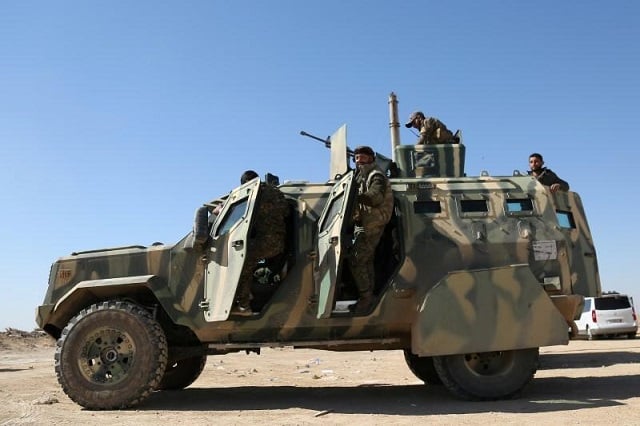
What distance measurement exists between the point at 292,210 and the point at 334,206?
22.4 inches

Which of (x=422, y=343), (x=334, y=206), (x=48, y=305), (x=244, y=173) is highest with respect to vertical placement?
(x=244, y=173)

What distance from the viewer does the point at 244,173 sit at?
793 cm

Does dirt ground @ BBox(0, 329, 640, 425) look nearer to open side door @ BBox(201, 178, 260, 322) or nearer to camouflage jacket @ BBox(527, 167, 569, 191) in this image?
open side door @ BBox(201, 178, 260, 322)

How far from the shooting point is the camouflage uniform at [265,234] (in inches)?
271

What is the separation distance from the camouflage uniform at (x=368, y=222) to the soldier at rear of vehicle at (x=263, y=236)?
828mm

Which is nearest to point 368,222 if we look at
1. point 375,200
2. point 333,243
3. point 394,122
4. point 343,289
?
point 375,200

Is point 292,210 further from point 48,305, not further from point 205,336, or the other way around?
point 48,305

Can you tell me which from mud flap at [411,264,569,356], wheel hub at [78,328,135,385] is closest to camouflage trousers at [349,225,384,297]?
mud flap at [411,264,569,356]

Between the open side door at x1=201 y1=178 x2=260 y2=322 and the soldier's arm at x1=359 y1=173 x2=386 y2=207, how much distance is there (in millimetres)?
1176

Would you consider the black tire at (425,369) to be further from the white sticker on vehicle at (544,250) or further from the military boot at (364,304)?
A: the white sticker on vehicle at (544,250)

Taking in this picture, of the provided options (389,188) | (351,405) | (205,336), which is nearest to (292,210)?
(389,188)

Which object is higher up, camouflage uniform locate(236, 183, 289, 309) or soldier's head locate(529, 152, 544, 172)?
soldier's head locate(529, 152, 544, 172)

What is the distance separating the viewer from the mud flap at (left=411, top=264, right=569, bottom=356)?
654cm

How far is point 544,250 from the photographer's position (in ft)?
23.1
